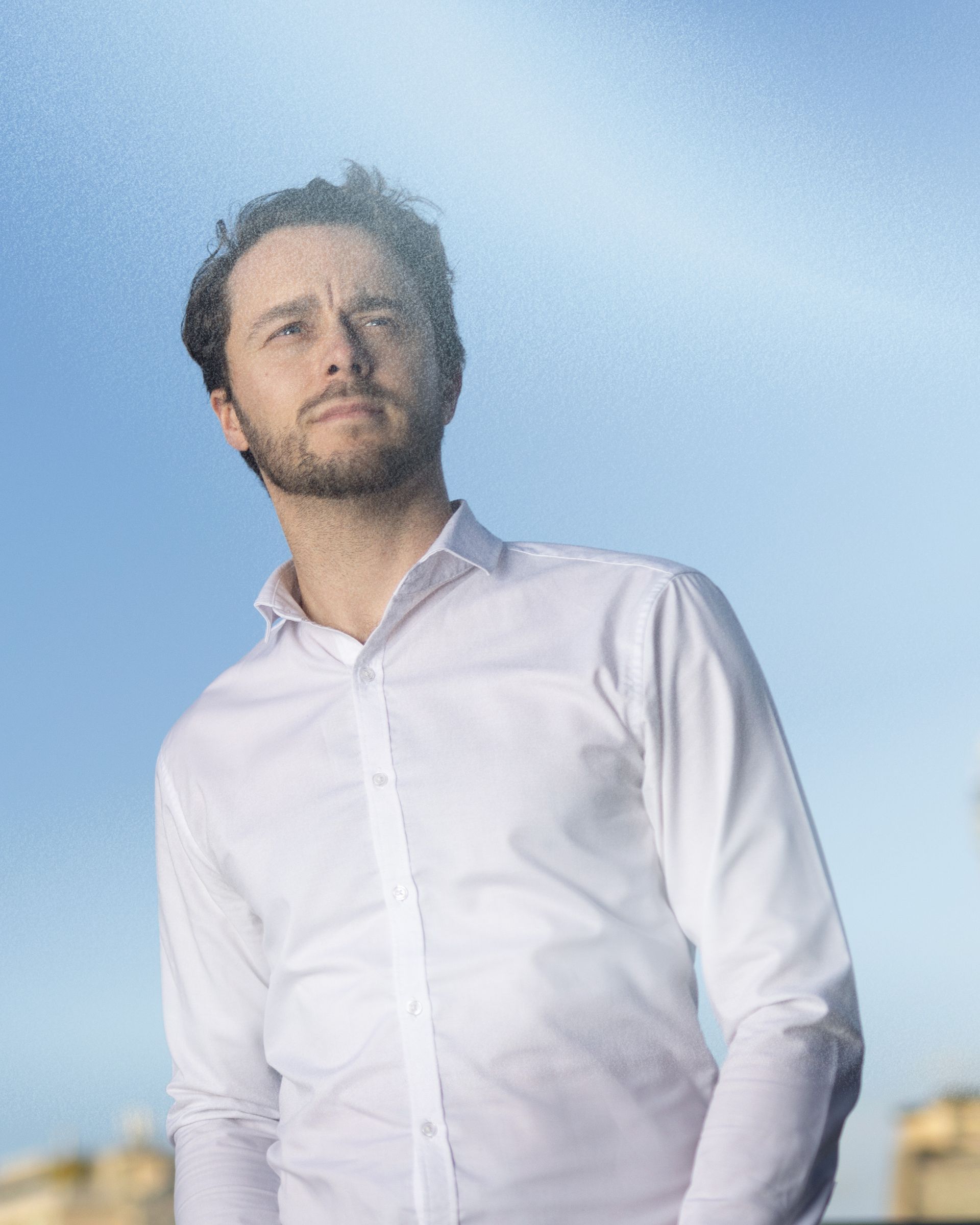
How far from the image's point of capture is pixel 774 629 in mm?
1979

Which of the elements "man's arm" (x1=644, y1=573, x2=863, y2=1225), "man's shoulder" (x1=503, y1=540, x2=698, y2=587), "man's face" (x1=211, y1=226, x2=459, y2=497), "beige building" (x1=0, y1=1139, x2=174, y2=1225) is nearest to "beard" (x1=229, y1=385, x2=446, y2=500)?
"man's face" (x1=211, y1=226, x2=459, y2=497)

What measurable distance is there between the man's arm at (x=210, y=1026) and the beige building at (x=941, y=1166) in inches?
40.4

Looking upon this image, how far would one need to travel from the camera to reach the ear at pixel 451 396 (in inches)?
49.7

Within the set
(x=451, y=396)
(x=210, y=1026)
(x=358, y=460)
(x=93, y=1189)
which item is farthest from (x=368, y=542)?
(x=93, y=1189)

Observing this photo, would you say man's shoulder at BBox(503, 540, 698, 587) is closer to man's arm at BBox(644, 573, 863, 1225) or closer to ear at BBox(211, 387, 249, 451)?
man's arm at BBox(644, 573, 863, 1225)

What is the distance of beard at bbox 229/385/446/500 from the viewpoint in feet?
3.84

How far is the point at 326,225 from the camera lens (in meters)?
1.28

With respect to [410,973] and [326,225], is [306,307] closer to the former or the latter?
[326,225]

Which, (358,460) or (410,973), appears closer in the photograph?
(410,973)

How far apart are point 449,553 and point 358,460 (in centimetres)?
12

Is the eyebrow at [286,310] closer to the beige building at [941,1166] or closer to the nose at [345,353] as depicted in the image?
the nose at [345,353]

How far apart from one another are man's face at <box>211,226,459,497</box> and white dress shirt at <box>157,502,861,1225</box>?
11cm

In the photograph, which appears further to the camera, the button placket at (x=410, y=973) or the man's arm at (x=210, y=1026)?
the man's arm at (x=210, y=1026)

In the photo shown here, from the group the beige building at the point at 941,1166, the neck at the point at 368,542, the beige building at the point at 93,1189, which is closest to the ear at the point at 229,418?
the neck at the point at 368,542
